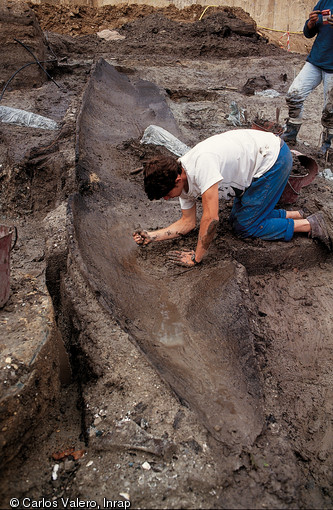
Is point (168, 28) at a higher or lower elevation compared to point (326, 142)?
higher

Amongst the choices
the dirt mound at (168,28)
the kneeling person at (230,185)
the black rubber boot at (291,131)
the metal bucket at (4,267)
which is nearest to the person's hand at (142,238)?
the kneeling person at (230,185)

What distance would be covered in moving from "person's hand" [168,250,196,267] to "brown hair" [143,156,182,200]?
690mm

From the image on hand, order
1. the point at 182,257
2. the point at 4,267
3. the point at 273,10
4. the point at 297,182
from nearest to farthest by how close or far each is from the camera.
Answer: the point at 4,267, the point at 182,257, the point at 297,182, the point at 273,10

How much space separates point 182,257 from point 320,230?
125cm

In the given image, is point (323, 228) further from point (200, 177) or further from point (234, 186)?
point (200, 177)

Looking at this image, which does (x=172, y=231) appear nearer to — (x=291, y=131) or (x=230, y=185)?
(x=230, y=185)

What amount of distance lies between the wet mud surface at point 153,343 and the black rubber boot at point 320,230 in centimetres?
9

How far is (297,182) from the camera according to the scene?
12.8 ft

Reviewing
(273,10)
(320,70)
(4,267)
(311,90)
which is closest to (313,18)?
(320,70)

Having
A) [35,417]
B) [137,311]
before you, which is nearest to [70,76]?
[137,311]

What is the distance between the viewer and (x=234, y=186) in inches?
122

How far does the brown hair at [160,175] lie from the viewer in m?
2.58

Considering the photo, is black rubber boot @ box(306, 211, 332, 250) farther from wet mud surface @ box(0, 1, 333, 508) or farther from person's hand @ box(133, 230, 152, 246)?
person's hand @ box(133, 230, 152, 246)

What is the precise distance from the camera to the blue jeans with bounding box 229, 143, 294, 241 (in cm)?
315
